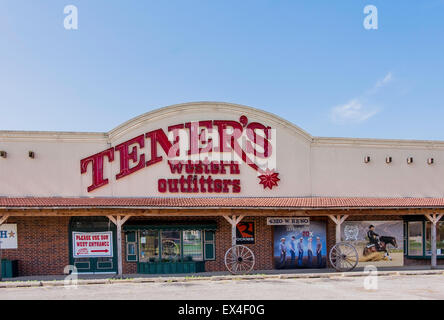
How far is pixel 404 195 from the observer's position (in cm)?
1656

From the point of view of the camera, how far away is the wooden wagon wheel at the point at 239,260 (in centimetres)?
1342

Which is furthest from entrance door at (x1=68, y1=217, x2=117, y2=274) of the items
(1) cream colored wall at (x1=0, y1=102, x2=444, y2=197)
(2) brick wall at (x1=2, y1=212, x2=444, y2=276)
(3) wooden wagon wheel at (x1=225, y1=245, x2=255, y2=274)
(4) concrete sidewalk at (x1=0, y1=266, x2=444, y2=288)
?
(3) wooden wagon wheel at (x1=225, y1=245, x2=255, y2=274)

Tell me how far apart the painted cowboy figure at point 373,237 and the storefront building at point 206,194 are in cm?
17

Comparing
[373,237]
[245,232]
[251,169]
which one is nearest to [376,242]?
[373,237]

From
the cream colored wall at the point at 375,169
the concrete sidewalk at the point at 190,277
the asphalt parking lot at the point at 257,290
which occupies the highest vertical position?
the cream colored wall at the point at 375,169

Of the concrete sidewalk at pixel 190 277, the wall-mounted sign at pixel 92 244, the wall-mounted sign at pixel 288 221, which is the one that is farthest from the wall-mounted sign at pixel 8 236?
the wall-mounted sign at pixel 288 221

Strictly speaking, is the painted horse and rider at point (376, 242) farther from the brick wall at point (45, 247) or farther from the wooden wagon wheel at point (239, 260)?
the wooden wagon wheel at point (239, 260)

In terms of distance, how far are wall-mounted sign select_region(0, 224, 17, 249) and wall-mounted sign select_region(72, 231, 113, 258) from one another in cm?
248

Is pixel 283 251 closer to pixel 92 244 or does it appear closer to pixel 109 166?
pixel 92 244

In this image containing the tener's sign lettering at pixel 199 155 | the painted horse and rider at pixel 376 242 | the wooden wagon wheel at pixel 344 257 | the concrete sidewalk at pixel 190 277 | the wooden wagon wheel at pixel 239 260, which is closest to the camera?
the concrete sidewalk at pixel 190 277

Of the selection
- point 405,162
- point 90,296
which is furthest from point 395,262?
point 90,296
